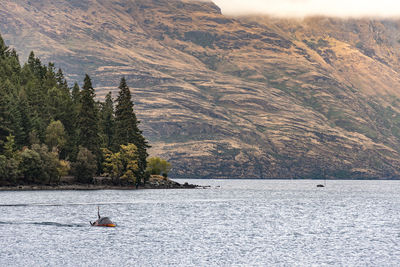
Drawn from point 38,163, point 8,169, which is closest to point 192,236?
point 8,169

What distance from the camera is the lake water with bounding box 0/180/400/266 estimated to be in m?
76.2

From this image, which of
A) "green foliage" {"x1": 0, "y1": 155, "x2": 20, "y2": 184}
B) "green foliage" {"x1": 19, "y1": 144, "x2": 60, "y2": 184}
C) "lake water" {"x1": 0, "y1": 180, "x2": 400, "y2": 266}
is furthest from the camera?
"green foliage" {"x1": 19, "y1": 144, "x2": 60, "y2": 184}

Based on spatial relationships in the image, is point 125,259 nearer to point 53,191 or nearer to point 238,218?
point 238,218

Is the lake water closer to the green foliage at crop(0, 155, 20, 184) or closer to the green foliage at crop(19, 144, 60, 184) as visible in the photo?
the green foliage at crop(0, 155, 20, 184)

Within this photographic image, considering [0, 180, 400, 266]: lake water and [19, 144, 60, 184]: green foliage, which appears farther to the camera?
[19, 144, 60, 184]: green foliage

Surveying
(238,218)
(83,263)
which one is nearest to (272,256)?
(83,263)

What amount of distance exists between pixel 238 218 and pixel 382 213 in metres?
42.9

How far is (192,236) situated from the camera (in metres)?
98.7

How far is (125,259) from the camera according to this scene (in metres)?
75.6

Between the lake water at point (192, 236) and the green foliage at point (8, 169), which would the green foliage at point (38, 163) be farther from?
the lake water at point (192, 236)

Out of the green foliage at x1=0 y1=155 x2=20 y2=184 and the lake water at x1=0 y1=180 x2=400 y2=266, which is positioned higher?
the green foliage at x1=0 y1=155 x2=20 y2=184

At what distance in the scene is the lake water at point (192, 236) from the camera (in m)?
76.2

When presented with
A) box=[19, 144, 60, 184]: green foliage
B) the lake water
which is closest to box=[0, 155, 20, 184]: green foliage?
box=[19, 144, 60, 184]: green foliage

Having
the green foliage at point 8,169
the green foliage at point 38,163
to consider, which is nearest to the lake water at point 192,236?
the green foliage at point 8,169
